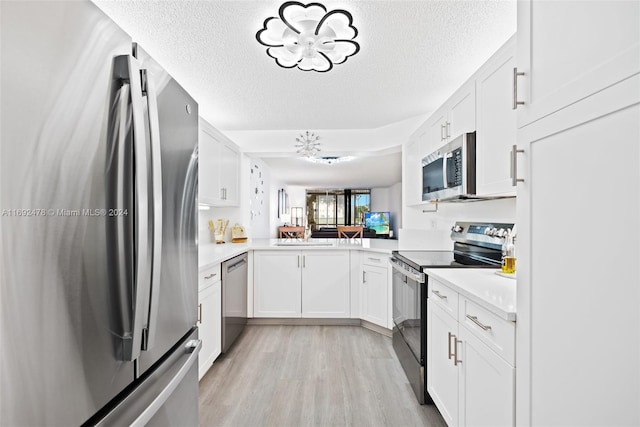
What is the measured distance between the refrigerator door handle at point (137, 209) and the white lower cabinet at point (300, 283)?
273cm

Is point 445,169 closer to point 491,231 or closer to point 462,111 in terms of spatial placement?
point 462,111

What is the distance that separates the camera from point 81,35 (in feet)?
2.44

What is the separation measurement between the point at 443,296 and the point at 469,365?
39 centimetres

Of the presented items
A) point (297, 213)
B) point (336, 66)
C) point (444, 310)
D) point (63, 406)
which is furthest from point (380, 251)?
point (297, 213)

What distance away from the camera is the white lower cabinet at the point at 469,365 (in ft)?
3.78

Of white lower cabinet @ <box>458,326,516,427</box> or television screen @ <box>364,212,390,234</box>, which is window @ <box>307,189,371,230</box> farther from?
white lower cabinet @ <box>458,326,516,427</box>

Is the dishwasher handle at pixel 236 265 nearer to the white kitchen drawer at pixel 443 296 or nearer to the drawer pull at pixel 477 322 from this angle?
the white kitchen drawer at pixel 443 296

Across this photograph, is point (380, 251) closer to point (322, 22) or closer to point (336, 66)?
point (336, 66)

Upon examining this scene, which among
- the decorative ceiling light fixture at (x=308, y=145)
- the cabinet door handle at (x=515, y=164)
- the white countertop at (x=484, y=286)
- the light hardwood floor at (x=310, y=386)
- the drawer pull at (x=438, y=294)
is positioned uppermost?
the decorative ceiling light fixture at (x=308, y=145)

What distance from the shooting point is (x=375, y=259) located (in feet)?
11.2

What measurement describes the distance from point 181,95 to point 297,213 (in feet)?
36.0

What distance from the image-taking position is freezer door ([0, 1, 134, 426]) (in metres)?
0.58

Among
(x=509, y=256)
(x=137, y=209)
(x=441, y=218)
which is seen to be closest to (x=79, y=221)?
(x=137, y=209)

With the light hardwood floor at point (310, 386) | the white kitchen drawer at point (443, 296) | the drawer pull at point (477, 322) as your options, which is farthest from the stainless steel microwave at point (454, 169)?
the light hardwood floor at point (310, 386)
